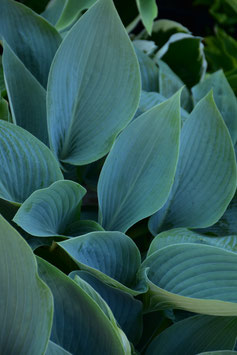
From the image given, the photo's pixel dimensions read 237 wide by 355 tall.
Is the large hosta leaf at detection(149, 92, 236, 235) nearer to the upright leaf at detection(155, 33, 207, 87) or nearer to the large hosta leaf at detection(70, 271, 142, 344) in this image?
the large hosta leaf at detection(70, 271, 142, 344)

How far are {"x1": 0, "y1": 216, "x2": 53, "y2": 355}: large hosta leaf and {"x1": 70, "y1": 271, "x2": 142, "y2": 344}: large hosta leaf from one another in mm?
91

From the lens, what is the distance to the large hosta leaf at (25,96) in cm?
51

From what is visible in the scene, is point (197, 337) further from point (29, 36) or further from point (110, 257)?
point (29, 36)

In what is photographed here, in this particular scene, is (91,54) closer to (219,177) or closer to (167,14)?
(219,177)

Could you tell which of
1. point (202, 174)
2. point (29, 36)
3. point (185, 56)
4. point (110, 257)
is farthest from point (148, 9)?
point (110, 257)

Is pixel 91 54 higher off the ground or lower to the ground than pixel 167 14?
higher

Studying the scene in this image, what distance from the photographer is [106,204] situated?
49 centimetres

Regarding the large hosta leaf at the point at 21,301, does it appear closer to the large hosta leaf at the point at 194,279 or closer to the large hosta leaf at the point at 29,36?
the large hosta leaf at the point at 194,279

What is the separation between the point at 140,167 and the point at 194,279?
13cm

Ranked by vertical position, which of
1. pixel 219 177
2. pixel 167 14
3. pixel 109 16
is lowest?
pixel 167 14

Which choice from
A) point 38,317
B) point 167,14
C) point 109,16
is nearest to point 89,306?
point 38,317

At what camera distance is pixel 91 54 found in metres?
0.49

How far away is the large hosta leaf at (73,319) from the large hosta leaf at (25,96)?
0.67ft

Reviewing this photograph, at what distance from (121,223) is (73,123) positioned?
0.40ft
